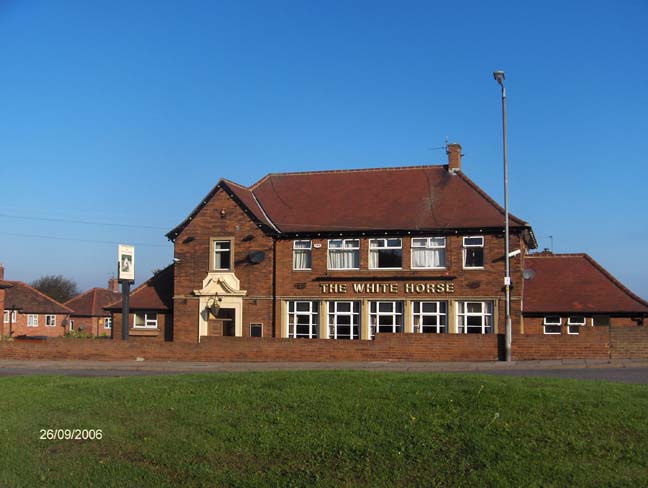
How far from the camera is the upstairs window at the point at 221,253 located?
3738cm

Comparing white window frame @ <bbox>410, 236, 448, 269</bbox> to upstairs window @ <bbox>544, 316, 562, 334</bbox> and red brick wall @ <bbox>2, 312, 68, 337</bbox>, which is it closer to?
upstairs window @ <bbox>544, 316, 562, 334</bbox>

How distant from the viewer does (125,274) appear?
35.3 metres

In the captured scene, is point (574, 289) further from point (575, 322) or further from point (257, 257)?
point (257, 257)

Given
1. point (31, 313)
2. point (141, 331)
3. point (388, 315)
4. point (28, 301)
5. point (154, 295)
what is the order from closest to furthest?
point (388, 315)
point (141, 331)
point (154, 295)
point (31, 313)
point (28, 301)

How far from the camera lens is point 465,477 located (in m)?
8.14

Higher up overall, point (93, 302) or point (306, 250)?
point (306, 250)

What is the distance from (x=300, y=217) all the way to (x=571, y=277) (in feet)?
45.6

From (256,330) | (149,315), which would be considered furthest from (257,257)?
(149,315)

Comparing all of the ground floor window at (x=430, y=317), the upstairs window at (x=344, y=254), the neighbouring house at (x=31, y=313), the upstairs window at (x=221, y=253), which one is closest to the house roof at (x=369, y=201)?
the upstairs window at (x=344, y=254)

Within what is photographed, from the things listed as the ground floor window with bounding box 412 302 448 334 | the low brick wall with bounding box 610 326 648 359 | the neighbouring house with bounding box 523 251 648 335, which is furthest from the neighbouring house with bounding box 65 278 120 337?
the low brick wall with bounding box 610 326 648 359

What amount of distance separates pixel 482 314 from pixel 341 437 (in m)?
25.5

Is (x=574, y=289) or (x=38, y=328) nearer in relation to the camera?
(x=574, y=289)

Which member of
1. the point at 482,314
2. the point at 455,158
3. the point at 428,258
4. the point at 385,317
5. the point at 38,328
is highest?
the point at 455,158

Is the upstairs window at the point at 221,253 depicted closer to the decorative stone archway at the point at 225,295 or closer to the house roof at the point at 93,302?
the decorative stone archway at the point at 225,295
